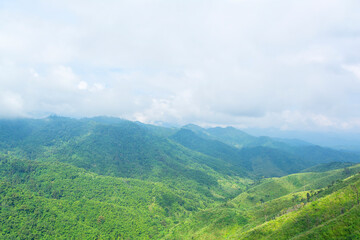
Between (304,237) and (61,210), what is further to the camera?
(61,210)

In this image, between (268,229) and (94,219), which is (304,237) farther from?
(94,219)

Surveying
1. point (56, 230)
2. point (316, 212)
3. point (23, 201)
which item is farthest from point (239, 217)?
point (23, 201)

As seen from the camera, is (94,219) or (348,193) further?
(94,219)

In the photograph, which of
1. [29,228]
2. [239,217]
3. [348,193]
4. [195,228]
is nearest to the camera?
[348,193]

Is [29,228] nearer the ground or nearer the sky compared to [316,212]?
nearer the ground

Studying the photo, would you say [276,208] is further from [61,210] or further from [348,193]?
[61,210]

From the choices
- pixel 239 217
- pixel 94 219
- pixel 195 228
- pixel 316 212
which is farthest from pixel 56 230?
pixel 316 212

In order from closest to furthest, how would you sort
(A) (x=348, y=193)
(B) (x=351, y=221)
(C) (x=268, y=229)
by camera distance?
(B) (x=351, y=221), (A) (x=348, y=193), (C) (x=268, y=229)

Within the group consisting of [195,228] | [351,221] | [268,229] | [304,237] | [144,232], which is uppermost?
[351,221]

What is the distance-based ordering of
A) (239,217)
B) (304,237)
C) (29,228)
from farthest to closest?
(239,217), (29,228), (304,237)
